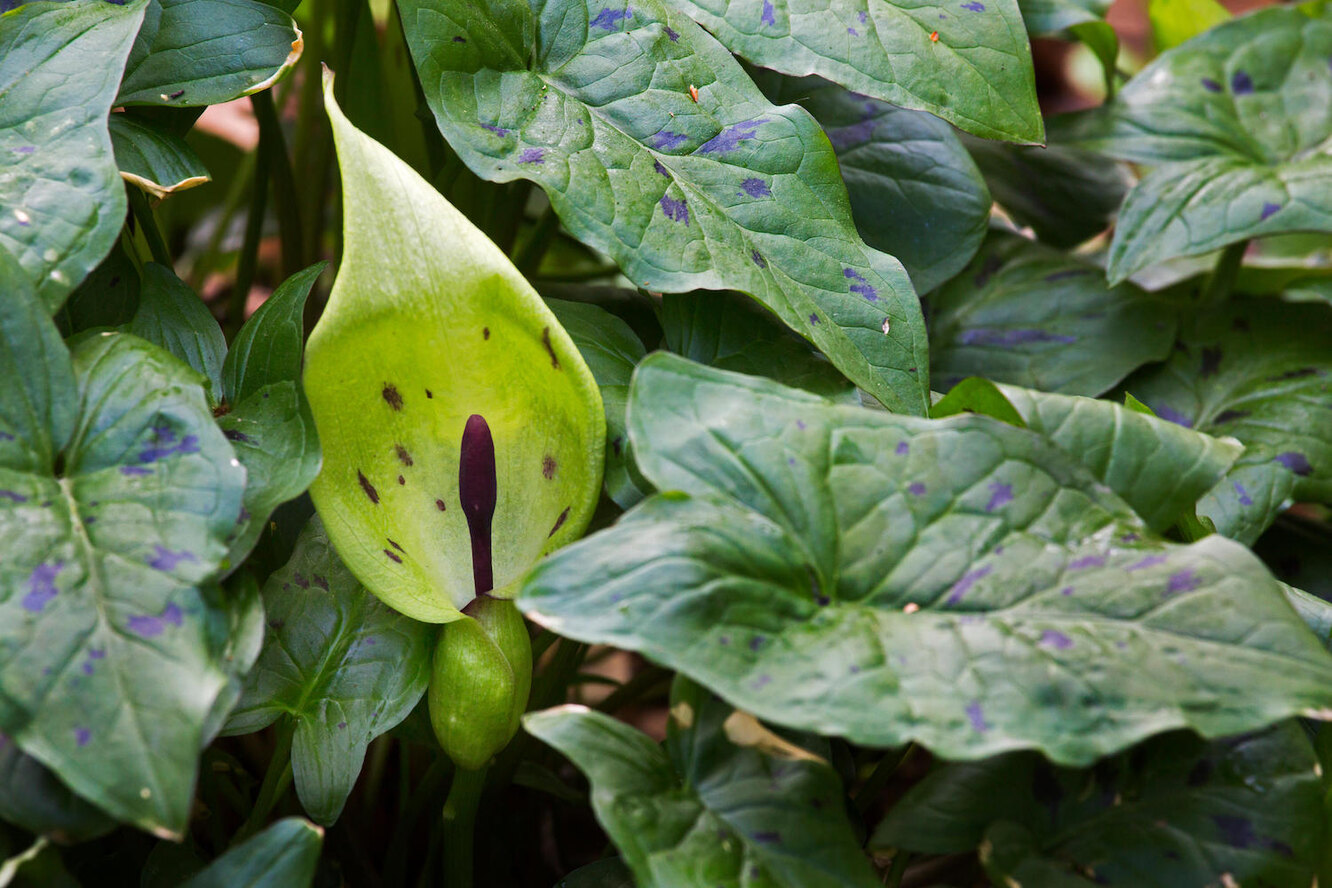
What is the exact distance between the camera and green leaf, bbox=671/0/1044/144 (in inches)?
22.1

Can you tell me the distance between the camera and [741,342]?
22.4 inches

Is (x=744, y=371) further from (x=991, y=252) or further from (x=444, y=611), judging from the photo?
(x=991, y=252)

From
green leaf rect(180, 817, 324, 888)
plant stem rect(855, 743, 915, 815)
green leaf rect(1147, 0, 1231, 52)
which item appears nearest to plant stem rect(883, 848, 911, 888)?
plant stem rect(855, 743, 915, 815)

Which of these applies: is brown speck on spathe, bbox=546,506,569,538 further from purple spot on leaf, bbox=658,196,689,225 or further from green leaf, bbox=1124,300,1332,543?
green leaf, bbox=1124,300,1332,543

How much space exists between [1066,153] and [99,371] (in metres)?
0.74

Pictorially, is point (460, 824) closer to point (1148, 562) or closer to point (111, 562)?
point (111, 562)

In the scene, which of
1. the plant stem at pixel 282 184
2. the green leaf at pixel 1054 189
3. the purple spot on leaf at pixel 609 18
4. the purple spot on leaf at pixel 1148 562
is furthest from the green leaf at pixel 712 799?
the green leaf at pixel 1054 189

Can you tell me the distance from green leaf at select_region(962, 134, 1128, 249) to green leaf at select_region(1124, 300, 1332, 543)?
134 millimetres

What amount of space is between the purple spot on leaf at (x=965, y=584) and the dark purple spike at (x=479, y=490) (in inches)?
8.2

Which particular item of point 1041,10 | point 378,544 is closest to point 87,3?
point 378,544

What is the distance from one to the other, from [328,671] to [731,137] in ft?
1.12

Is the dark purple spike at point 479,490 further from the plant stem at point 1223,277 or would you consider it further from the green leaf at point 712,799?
the plant stem at point 1223,277

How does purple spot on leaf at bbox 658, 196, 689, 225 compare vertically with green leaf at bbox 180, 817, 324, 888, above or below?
above

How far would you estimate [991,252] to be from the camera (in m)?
0.80
